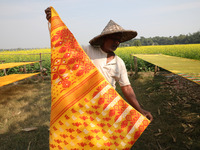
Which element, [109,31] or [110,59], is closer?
[109,31]

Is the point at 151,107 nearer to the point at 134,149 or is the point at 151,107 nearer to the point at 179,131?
the point at 179,131

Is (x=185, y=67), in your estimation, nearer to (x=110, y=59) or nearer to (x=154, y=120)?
(x=154, y=120)

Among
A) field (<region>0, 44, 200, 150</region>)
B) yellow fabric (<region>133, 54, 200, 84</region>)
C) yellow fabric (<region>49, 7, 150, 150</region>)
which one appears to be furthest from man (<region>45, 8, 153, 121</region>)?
field (<region>0, 44, 200, 150</region>)

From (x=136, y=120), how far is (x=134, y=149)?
165 centimetres

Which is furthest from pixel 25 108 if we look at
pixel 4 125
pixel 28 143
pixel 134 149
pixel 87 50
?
pixel 87 50

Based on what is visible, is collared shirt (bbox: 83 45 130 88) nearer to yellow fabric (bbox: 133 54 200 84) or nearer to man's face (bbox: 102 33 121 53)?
man's face (bbox: 102 33 121 53)

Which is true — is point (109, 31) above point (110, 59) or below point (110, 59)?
above

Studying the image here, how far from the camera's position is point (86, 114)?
114 centimetres

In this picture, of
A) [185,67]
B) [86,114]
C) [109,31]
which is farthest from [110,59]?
[185,67]

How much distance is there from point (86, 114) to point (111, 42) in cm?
80

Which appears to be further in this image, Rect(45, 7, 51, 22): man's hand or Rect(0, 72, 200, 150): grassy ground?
Rect(0, 72, 200, 150): grassy ground

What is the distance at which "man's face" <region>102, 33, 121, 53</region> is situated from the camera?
158 cm

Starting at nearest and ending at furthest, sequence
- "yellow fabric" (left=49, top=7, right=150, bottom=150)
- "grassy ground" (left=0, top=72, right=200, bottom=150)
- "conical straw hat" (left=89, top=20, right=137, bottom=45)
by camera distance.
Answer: "yellow fabric" (left=49, top=7, right=150, bottom=150) < "conical straw hat" (left=89, top=20, right=137, bottom=45) < "grassy ground" (left=0, top=72, right=200, bottom=150)

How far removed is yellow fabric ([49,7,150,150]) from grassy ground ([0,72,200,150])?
1705mm
